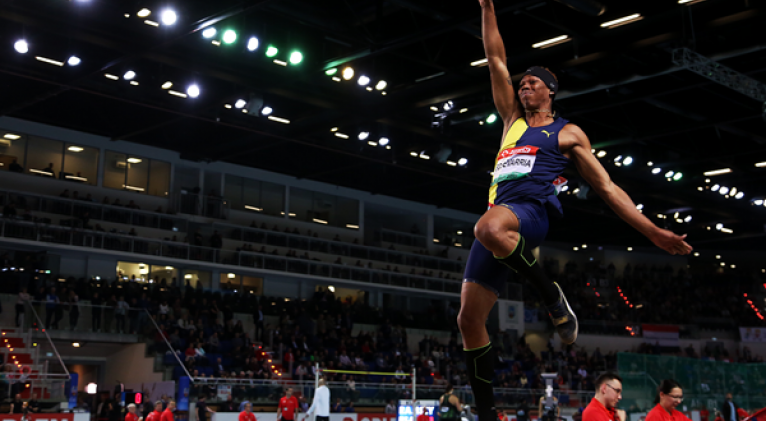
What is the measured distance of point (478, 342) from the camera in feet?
13.9

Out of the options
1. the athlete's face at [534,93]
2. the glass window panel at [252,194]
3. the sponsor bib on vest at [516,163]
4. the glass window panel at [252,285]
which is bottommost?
the sponsor bib on vest at [516,163]

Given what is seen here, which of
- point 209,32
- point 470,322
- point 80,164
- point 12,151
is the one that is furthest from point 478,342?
point 80,164

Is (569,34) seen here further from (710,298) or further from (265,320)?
(710,298)

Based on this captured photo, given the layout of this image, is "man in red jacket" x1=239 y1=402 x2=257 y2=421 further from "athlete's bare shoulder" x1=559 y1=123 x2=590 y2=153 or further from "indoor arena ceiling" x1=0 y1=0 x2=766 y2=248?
"athlete's bare shoulder" x1=559 y1=123 x2=590 y2=153

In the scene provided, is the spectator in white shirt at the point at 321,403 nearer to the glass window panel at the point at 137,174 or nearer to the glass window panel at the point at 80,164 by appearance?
the glass window panel at the point at 80,164

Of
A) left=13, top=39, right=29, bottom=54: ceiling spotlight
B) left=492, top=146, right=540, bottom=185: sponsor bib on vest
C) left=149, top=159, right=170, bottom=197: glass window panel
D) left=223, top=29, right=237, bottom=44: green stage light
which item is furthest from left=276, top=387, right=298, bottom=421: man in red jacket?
left=149, top=159, right=170, bottom=197: glass window panel

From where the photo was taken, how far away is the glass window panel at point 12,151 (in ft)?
92.7

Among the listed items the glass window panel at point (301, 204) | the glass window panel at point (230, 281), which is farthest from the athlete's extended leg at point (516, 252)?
the glass window panel at point (301, 204)

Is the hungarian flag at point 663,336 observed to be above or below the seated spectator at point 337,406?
above

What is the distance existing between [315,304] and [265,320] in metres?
2.69

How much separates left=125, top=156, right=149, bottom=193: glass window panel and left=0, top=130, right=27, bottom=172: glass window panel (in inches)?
163

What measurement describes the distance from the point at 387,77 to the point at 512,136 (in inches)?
752

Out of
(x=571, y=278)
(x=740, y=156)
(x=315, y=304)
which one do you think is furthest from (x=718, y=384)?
(x=571, y=278)

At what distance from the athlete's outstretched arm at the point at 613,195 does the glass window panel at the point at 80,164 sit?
94.4 feet
